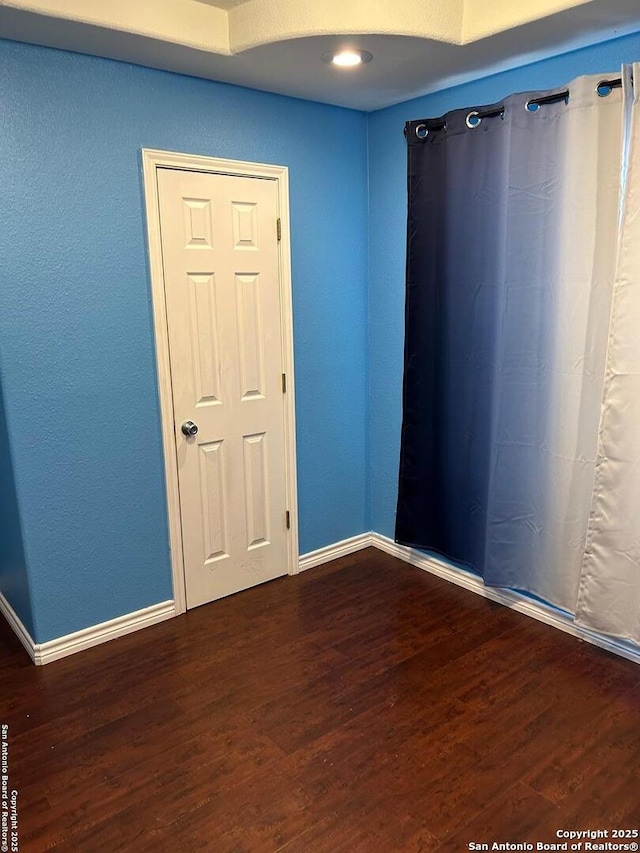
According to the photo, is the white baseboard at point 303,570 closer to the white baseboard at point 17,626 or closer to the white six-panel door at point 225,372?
the white baseboard at point 17,626

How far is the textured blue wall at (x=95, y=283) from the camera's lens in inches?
90.4

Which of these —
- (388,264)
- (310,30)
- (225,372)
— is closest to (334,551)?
(225,372)

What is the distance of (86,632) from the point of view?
2.67 m

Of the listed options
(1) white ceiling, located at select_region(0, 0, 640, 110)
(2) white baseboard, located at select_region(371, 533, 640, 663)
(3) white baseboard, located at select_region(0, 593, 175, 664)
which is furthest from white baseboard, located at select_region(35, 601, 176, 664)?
(1) white ceiling, located at select_region(0, 0, 640, 110)

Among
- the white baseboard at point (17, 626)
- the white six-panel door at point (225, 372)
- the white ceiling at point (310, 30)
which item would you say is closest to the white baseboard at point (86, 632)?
the white baseboard at point (17, 626)

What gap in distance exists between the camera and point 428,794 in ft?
6.22

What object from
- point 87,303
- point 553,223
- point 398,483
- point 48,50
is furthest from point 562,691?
point 48,50

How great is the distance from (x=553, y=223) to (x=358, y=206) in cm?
112

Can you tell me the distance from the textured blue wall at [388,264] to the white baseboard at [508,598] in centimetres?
12

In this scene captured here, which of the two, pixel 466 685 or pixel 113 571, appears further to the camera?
pixel 113 571

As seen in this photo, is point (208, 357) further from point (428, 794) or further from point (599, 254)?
point (428, 794)

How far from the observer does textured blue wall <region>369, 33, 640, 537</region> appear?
282 centimetres

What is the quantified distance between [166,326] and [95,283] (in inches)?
13.1

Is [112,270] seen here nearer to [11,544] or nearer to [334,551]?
[11,544]
